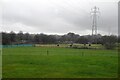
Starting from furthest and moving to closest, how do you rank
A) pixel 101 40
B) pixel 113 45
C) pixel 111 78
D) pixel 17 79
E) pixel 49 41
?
pixel 49 41, pixel 101 40, pixel 113 45, pixel 111 78, pixel 17 79

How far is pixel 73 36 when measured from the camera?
4235 inches

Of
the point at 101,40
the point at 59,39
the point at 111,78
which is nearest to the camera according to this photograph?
the point at 111,78

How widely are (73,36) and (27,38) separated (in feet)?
75.1

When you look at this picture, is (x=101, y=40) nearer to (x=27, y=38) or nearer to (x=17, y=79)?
(x=27, y=38)

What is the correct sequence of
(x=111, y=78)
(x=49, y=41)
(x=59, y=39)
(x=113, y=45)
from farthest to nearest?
(x=59, y=39), (x=49, y=41), (x=113, y=45), (x=111, y=78)

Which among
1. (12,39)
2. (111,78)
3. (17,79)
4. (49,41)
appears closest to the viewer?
(17,79)

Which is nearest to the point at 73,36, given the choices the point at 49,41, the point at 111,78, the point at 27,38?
the point at 49,41

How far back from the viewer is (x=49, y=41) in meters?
96.8

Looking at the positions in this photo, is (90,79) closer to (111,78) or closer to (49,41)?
(111,78)

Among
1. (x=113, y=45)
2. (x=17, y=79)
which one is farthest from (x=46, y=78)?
(x=113, y=45)

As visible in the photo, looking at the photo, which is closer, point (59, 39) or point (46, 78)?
point (46, 78)

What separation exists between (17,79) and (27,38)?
301 feet

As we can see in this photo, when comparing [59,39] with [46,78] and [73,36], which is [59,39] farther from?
[46,78]

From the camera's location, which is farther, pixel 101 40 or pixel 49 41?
pixel 49 41
